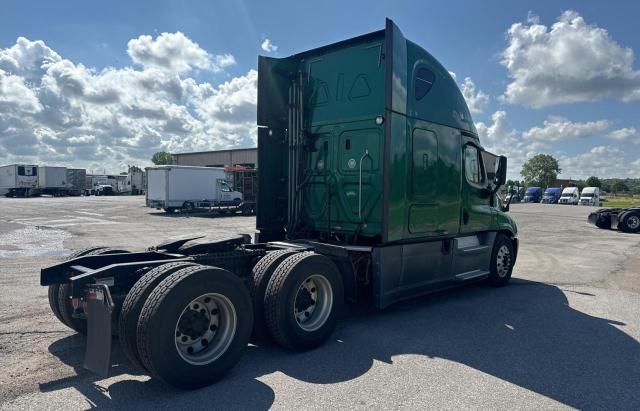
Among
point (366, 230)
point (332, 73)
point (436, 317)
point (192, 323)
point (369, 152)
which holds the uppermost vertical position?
point (332, 73)

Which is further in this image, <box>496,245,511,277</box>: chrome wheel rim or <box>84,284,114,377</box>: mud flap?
<box>496,245,511,277</box>: chrome wheel rim

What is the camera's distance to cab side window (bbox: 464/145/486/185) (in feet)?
24.4

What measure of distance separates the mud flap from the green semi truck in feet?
0.05

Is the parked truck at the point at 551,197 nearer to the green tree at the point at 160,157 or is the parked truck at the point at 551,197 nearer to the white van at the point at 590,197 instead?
the white van at the point at 590,197

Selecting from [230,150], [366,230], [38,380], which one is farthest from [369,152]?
[230,150]

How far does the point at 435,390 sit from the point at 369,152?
332 centimetres

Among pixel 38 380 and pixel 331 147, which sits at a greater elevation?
pixel 331 147

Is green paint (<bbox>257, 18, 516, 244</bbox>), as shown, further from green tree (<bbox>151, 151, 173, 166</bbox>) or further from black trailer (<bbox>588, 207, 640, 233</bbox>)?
green tree (<bbox>151, 151, 173, 166</bbox>)

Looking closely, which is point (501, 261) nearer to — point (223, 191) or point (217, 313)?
point (217, 313)

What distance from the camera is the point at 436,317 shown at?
624 centimetres

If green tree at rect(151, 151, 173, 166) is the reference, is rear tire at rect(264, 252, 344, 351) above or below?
below

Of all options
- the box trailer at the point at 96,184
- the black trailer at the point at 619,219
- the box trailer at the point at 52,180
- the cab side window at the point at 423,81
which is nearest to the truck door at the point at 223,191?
the black trailer at the point at 619,219

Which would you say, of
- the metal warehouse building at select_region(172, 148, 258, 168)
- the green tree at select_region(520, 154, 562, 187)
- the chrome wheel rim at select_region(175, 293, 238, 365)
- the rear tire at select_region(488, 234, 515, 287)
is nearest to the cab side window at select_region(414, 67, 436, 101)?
the rear tire at select_region(488, 234, 515, 287)

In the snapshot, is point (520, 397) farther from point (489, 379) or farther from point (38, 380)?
point (38, 380)
